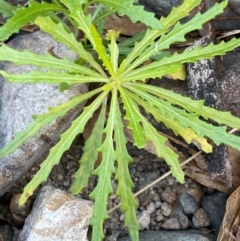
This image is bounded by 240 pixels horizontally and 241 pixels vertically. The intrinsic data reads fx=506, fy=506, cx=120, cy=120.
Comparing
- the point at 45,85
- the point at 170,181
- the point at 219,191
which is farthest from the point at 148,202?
the point at 45,85

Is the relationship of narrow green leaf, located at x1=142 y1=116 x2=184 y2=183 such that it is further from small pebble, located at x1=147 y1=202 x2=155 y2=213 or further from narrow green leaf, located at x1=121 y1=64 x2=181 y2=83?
small pebble, located at x1=147 y1=202 x2=155 y2=213

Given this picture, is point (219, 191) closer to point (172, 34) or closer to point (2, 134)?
point (172, 34)

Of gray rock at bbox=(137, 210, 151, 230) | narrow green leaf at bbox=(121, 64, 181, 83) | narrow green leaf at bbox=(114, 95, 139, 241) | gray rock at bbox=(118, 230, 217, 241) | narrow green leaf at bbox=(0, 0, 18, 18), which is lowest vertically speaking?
gray rock at bbox=(118, 230, 217, 241)

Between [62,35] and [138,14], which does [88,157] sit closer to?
[62,35]

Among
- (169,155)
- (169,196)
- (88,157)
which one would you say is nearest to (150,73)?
(169,155)

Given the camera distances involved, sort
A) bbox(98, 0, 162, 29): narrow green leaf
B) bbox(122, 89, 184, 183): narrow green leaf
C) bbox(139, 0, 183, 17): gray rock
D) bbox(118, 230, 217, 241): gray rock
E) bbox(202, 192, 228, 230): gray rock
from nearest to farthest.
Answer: bbox(98, 0, 162, 29): narrow green leaf < bbox(122, 89, 184, 183): narrow green leaf < bbox(118, 230, 217, 241): gray rock < bbox(202, 192, 228, 230): gray rock < bbox(139, 0, 183, 17): gray rock

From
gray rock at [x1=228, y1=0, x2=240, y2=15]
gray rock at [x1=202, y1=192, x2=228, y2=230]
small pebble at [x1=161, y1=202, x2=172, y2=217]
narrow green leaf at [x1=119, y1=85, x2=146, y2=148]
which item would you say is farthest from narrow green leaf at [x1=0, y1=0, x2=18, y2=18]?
gray rock at [x1=202, y1=192, x2=228, y2=230]

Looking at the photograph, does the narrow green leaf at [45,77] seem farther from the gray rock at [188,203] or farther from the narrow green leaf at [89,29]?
the gray rock at [188,203]
